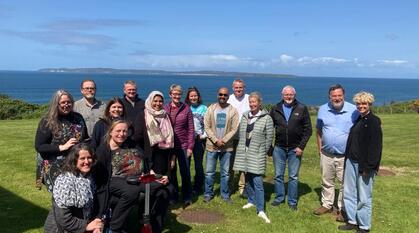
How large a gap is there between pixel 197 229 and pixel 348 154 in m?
2.53

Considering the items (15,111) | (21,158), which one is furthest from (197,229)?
(15,111)

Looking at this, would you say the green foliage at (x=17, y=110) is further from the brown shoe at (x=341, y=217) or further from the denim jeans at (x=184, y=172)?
the brown shoe at (x=341, y=217)

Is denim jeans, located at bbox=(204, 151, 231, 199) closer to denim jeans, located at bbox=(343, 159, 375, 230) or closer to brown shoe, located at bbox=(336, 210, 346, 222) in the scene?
brown shoe, located at bbox=(336, 210, 346, 222)

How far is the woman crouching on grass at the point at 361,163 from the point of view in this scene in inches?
249

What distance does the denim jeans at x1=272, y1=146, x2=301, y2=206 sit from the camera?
25.0ft

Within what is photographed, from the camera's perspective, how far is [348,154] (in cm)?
668

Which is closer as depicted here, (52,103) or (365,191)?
(52,103)

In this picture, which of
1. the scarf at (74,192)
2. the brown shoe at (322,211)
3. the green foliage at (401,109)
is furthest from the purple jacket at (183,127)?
the green foliage at (401,109)

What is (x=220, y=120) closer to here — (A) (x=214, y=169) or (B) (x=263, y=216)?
(A) (x=214, y=169)

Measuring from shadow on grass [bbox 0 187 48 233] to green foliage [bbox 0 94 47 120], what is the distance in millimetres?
18095

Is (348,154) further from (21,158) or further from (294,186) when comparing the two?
(21,158)

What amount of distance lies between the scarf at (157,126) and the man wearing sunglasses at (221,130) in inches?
37.9

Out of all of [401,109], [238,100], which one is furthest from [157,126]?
[401,109]

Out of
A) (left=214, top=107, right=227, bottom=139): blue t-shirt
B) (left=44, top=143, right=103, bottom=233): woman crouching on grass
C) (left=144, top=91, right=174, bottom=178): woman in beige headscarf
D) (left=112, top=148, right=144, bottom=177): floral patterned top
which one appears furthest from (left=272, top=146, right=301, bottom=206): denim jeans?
(left=44, top=143, right=103, bottom=233): woman crouching on grass
